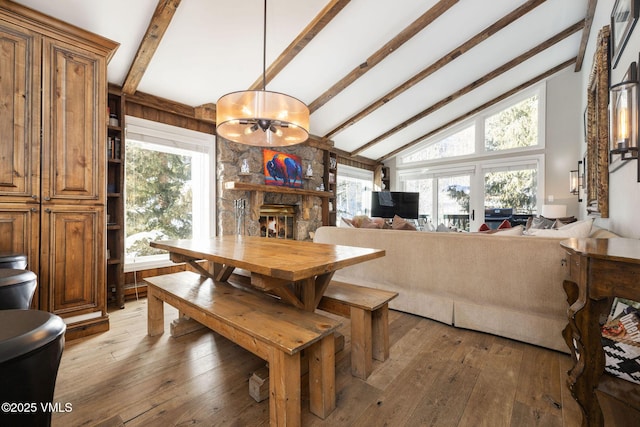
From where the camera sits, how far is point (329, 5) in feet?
9.34

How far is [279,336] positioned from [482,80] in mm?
5806

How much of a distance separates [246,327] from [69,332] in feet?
5.74

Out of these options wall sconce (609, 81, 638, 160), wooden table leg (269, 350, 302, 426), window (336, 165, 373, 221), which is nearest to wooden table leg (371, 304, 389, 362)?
wooden table leg (269, 350, 302, 426)

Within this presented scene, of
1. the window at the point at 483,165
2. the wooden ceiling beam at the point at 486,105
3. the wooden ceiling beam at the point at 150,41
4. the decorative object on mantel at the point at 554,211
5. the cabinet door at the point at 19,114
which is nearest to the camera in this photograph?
the cabinet door at the point at 19,114

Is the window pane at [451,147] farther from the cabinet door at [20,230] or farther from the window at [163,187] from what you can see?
the cabinet door at [20,230]

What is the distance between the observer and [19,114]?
191 cm

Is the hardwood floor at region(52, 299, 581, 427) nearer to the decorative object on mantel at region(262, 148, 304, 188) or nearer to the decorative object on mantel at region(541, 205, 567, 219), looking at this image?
the decorative object on mantel at region(262, 148, 304, 188)

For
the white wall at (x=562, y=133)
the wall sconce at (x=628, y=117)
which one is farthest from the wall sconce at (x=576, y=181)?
the wall sconce at (x=628, y=117)

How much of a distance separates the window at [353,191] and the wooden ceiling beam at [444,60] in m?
1.39

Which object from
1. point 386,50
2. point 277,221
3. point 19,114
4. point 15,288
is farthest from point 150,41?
point 277,221

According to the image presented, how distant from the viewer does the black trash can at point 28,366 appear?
59cm

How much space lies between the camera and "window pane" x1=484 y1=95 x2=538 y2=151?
230 inches

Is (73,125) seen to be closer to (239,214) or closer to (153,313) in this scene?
(153,313)

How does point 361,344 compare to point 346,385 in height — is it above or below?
above
